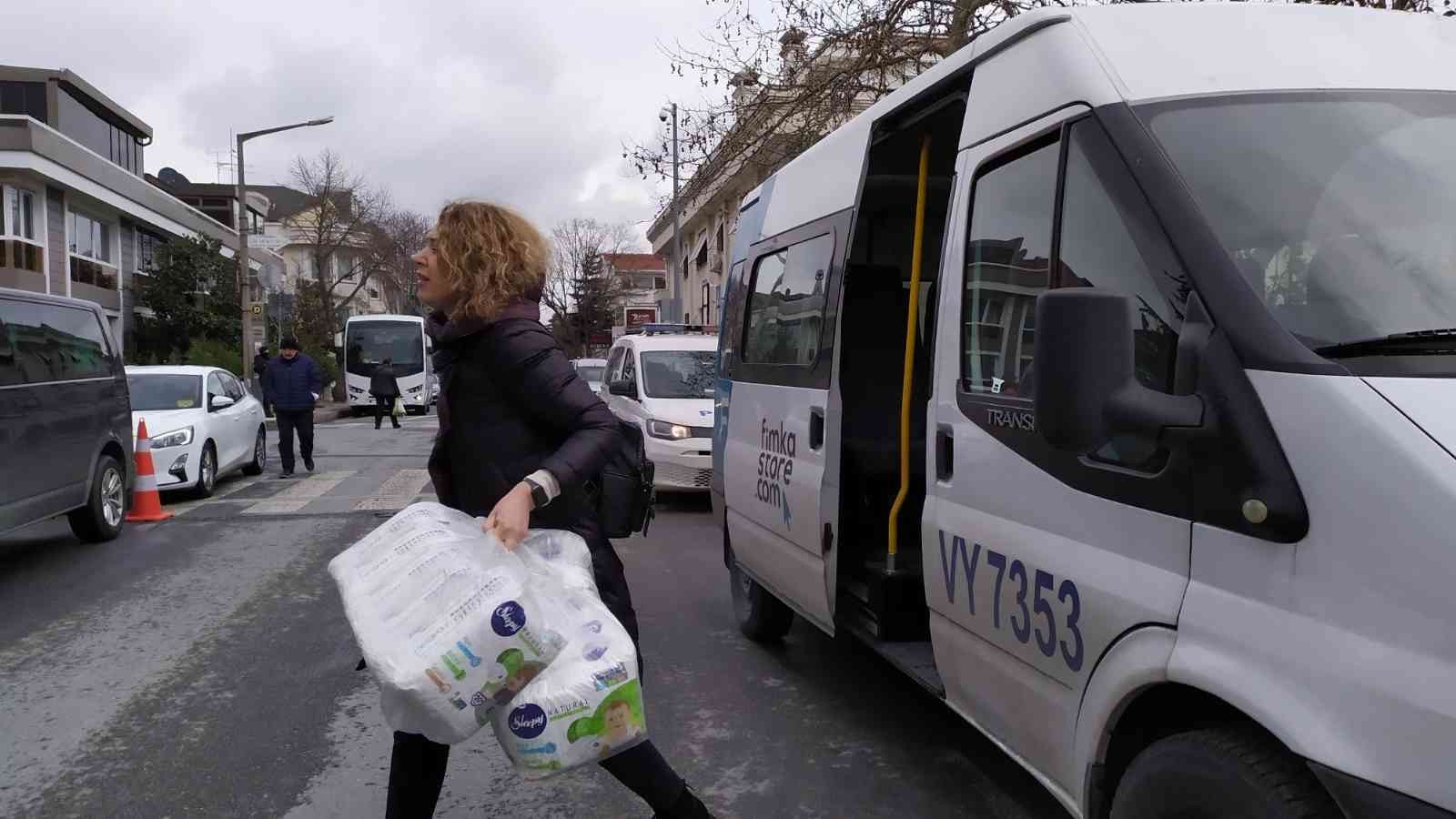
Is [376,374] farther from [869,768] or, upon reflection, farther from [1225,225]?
[1225,225]

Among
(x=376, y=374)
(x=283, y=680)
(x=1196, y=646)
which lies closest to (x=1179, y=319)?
(x=1196, y=646)

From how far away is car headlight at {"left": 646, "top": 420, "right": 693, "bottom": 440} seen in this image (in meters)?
10.6

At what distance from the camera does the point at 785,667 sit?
529 cm

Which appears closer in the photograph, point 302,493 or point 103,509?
point 103,509

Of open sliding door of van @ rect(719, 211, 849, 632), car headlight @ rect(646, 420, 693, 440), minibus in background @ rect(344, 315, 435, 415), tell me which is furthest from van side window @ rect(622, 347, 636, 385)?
minibus in background @ rect(344, 315, 435, 415)

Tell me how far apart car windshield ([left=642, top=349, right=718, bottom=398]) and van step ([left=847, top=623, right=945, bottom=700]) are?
7.34 m

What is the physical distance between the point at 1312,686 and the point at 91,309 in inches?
375

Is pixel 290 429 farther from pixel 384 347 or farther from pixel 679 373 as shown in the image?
pixel 384 347

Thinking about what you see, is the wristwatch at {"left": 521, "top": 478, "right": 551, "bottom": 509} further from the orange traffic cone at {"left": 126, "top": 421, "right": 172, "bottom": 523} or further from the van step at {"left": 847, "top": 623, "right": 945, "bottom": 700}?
the orange traffic cone at {"left": 126, "top": 421, "right": 172, "bottom": 523}

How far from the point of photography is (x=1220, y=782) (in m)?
1.99

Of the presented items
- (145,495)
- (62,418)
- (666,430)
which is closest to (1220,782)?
(62,418)

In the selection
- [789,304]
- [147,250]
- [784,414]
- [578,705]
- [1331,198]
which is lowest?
[578,705]

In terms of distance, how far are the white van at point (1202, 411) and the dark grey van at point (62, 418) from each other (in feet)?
21.1

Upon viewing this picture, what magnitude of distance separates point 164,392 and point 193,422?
87 cm
